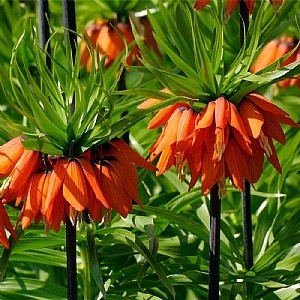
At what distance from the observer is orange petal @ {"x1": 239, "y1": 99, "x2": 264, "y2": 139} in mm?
1261

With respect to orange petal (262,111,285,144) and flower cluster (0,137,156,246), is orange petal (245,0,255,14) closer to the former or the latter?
orange petal (262,111,285,144)

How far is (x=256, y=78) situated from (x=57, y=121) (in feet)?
1.15

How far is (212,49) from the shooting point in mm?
1449

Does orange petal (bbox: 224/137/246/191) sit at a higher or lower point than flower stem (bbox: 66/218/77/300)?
higher

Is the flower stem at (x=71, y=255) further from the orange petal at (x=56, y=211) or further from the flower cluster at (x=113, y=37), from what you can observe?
the flower cluster at (x=113, y=37)

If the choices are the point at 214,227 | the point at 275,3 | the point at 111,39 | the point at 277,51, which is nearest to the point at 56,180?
the point at 214,227

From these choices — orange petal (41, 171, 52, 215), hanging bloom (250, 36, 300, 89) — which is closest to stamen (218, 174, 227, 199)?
orange petal (41, 171, 52, 215)

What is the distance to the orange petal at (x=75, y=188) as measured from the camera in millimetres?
1169

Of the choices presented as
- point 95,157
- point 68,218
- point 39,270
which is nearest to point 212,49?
point 95,157

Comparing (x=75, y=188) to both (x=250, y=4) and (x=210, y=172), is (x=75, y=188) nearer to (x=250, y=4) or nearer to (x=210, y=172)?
(x=210, y=172)

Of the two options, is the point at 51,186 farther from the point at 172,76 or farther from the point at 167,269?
the point at 167,269

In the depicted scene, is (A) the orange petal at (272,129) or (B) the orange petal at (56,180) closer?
(B) the orange petal at (56,180)

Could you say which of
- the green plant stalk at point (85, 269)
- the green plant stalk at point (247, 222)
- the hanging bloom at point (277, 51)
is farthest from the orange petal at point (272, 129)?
the hanging bloom at point (277, 51)

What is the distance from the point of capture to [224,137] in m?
1.27
